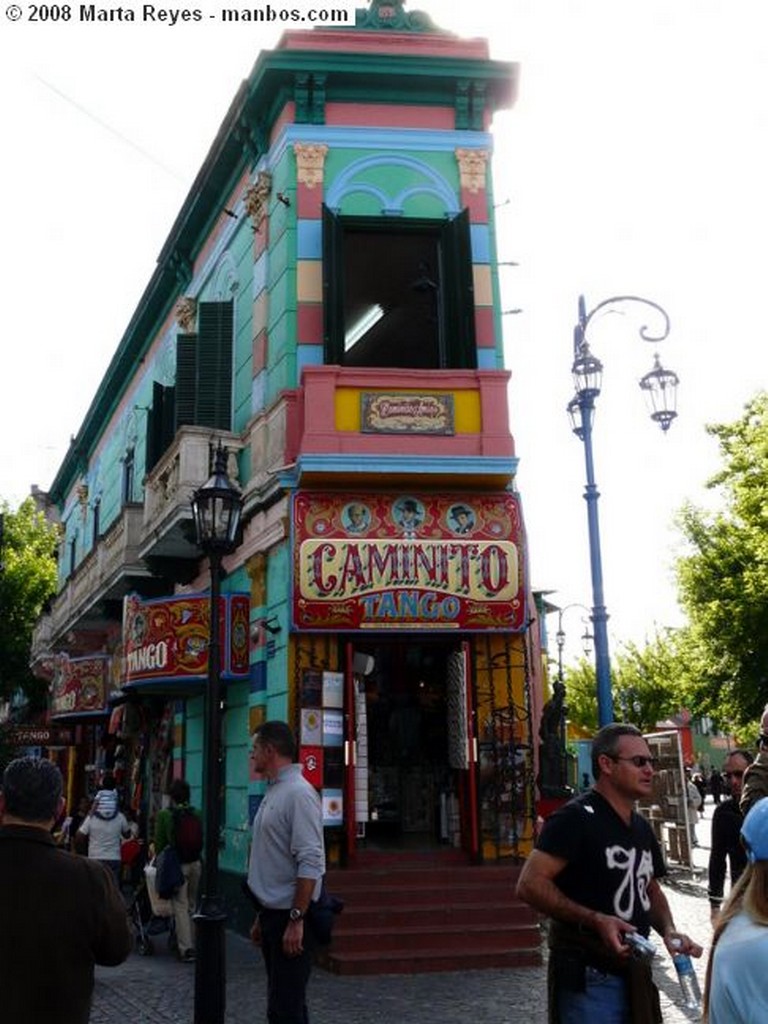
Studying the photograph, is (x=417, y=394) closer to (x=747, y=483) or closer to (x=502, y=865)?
(x=502, y=865)

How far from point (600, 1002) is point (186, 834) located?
789 cm

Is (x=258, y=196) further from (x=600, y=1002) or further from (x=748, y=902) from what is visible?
(x=748, y=902)

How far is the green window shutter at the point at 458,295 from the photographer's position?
505 inches

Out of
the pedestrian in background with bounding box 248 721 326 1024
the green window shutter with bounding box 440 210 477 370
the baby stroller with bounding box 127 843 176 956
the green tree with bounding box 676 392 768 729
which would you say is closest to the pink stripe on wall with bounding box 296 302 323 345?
the green window shutter with bounding box 440 210 477 370

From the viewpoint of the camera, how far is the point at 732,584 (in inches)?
1128

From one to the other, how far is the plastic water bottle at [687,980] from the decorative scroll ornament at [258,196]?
39.5ft

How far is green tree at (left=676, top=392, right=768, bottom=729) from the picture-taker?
27953 mm

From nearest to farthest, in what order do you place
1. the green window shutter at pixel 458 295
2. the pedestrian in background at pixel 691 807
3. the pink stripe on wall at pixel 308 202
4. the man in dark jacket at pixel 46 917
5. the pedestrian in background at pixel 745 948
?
the pedestrian in background at pixel 745 948, the man in dark jacket at pixel 46 917, the green window shutter at pixel 458 295, the pink stripe on wall at pixel 308 202, the pedestrian in background at pixel 691 807

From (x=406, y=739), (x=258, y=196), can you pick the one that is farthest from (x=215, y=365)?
(x=406, y=739)

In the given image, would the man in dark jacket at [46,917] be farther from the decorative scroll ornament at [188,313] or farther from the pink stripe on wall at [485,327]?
the decorative scroll ornament at [188,313]

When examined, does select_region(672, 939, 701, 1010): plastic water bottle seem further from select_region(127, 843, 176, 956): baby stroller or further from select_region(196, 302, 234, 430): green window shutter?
select_region(196, 302, 234, 430): green window shutter

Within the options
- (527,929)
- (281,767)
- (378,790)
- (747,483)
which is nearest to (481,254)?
(378,790)

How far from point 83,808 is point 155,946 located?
4.50 metres

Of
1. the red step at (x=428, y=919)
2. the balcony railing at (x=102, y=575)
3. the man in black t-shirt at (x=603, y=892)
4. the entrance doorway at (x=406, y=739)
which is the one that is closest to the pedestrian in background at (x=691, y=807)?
the entrance doorway at (x=406, y=739)
